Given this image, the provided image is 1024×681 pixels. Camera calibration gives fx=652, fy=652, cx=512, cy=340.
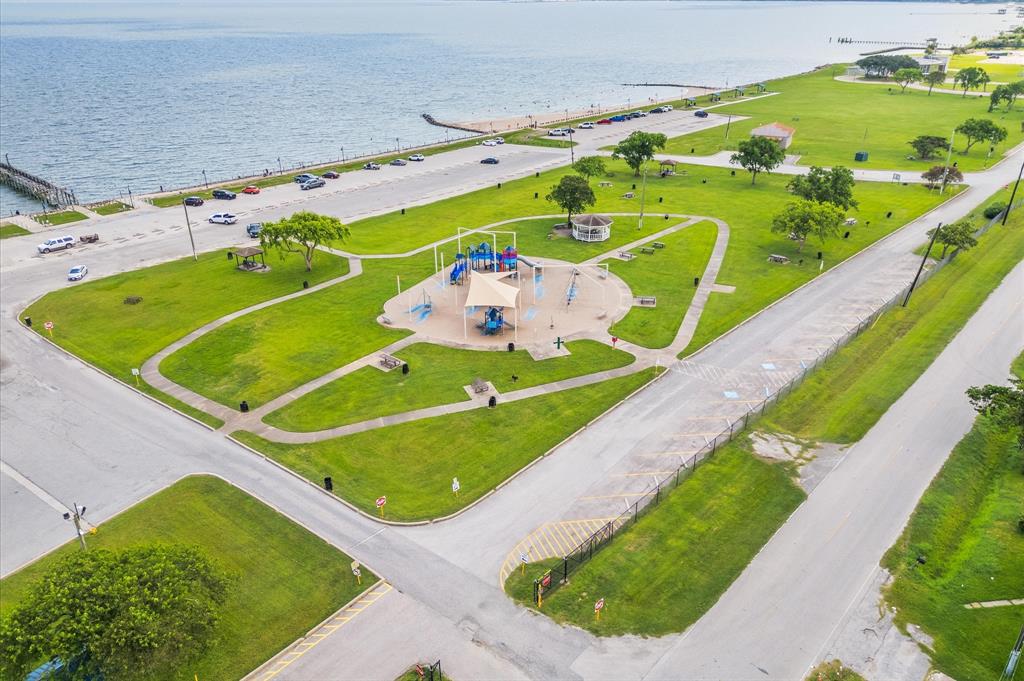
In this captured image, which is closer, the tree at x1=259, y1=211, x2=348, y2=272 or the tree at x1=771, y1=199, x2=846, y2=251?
the tree at x1=259, y1=211, x2=348, y2=272

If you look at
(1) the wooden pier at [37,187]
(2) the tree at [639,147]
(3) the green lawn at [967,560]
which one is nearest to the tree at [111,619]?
(3) the green lawn at [967,560]

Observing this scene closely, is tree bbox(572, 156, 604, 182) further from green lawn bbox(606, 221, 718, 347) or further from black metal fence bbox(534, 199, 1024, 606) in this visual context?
black metal fence bbox(534, 199, 1024, 606)

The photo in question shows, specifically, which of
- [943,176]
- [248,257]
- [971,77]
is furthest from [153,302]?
[971,77]

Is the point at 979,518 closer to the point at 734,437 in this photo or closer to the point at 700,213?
the point at 734,437

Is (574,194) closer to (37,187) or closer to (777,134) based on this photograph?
(777,134)

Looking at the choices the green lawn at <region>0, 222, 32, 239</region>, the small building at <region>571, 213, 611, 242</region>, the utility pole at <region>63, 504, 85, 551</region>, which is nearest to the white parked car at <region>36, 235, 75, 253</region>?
the green lawn at <region>0, 222, 32, 239</region>
